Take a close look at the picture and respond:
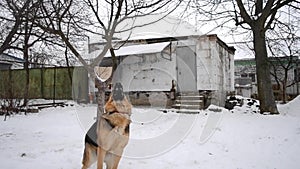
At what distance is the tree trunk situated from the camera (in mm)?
9180

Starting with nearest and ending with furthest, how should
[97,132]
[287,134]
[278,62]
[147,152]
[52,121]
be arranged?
1. [97,132]
2. [147,152]
3. [287,134]
4. [52,121]
5. [278,62]

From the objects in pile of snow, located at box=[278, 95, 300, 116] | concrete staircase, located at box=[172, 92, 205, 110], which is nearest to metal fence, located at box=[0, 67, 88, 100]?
concrete staircase, located at box=[172, 92, 205, 110]

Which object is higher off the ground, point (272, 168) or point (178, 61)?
point (178, 61)

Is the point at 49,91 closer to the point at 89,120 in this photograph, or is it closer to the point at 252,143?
the point at 89,120

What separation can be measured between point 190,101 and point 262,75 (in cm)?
302

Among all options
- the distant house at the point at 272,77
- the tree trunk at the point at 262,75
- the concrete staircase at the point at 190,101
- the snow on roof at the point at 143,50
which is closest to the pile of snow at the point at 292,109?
the tree trunk at the point at 262,75

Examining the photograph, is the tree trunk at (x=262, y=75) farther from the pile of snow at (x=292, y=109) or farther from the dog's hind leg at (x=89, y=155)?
the dog's hind leg at (x=89, y=155)

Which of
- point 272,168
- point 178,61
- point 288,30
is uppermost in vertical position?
point 288,30

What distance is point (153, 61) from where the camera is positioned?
43.1 feet

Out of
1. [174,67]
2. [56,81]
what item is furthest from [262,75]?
[56,81]

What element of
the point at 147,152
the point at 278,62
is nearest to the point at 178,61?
the point at 147,152

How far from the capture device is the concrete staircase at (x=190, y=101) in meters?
11.0

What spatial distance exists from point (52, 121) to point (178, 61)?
6.12 metres

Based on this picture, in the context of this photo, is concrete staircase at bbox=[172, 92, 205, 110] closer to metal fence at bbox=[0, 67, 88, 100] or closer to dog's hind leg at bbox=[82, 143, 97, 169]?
metal fence at bbox=[0, 67, 88, 100]
